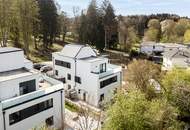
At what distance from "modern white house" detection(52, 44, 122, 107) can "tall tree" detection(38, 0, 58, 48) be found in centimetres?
1910

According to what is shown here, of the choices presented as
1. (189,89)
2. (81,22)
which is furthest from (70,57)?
(81,22)

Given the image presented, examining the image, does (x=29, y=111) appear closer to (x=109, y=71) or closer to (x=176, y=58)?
(x=109, y=71)

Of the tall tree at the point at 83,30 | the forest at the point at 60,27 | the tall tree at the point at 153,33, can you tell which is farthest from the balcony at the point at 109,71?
the tall tree at the point at 153,33

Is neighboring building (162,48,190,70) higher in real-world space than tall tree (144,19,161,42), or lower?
lower

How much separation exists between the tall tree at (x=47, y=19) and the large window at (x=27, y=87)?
30473mm

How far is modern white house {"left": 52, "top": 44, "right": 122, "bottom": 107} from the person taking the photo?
3012 cm

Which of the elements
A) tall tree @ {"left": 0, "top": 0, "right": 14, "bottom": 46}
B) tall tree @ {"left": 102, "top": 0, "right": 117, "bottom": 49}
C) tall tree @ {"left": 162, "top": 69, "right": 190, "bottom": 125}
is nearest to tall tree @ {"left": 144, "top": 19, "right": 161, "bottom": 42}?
tall tree @ {"left": 102, "top": 0, "right": 117, "bottom": 49}

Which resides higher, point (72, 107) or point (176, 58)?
point (176, 58)

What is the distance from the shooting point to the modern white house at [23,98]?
19.6m

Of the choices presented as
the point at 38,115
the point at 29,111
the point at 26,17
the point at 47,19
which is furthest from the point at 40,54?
the point at 29,111

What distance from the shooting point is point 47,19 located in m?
51.8

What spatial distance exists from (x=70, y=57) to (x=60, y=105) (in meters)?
9.63

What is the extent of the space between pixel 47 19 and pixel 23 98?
112 ft

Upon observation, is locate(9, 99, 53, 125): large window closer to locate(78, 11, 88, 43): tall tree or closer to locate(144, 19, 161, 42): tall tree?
locate(78, 11, 88, 43): tall tree
